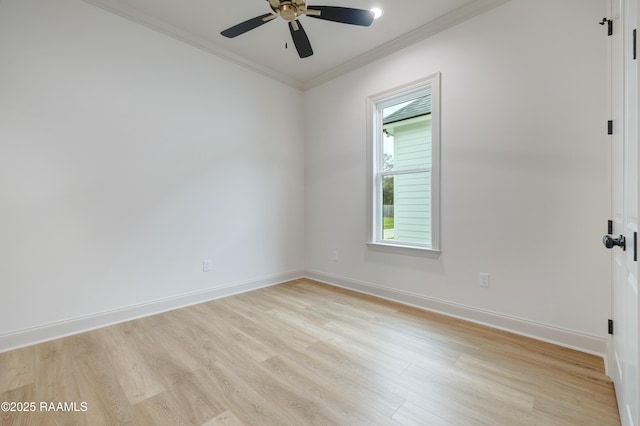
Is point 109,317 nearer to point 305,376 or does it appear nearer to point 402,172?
point 305,376

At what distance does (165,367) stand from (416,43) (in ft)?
12.5

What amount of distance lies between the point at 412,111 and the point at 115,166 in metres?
3.20

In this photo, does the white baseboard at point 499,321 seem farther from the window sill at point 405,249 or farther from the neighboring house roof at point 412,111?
the neighboring house roof at point 412,111

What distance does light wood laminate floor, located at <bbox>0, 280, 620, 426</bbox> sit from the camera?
1442 millimetres

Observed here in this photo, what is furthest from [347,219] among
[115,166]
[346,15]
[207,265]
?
[115,166]

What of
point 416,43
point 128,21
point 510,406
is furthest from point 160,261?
point 416,43

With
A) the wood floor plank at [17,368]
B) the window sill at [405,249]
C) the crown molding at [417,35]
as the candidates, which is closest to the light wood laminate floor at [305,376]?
the wood floor plank at [17,368]

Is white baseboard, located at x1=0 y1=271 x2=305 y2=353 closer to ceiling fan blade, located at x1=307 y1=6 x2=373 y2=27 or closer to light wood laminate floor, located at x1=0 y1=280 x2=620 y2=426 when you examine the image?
light wood laminate floor, located at x1=0 y1=280 x2=620 y2=426

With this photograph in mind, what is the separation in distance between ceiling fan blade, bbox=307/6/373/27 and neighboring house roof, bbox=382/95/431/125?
131 centimetres

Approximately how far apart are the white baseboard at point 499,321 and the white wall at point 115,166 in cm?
165

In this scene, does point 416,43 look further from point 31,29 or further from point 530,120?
point 31,29

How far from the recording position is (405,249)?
311 cm

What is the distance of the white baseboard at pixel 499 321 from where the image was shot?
205cm

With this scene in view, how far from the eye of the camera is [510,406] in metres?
1.49
